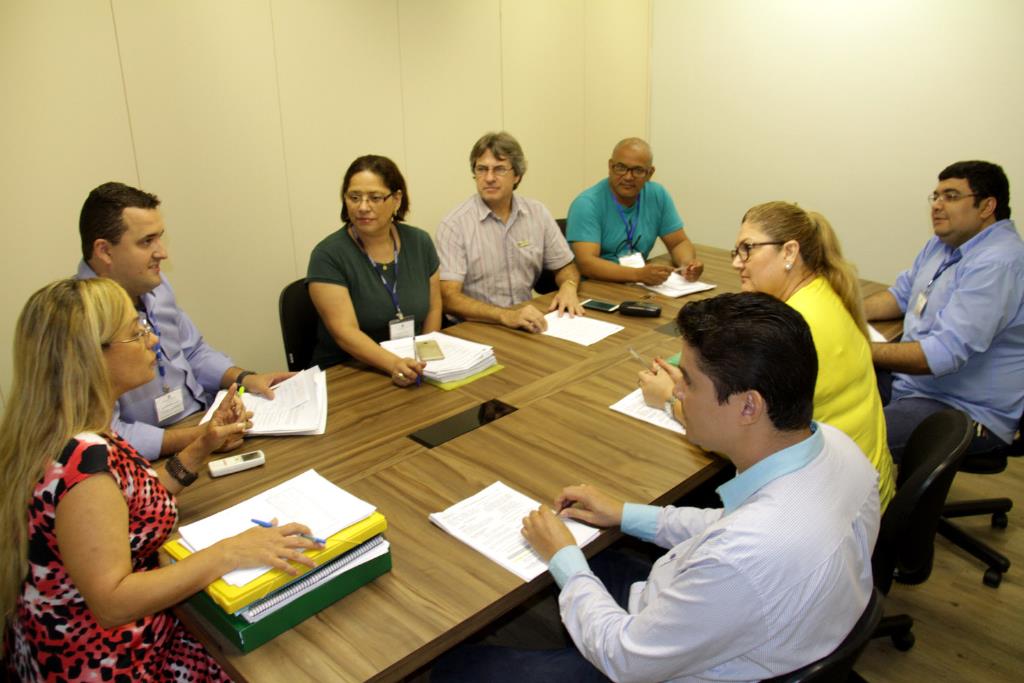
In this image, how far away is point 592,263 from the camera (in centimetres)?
357

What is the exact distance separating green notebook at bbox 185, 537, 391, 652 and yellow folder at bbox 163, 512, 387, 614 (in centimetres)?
2

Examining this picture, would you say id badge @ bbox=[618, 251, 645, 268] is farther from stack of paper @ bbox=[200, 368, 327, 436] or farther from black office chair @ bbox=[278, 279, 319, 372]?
stack of paper @ bbox=[200, 368, 327, 436]

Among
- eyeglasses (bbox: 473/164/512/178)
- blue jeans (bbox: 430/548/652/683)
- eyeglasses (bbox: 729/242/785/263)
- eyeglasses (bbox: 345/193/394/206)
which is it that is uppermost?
eyeglasses (bbox: 473/164/512/178)

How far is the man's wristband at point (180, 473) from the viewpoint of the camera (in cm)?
173

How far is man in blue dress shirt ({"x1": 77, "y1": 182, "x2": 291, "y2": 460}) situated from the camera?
1977 mm

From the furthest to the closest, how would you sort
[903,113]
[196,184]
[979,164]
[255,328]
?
[903,113]
[255,328]
[196,184]
[979,164]

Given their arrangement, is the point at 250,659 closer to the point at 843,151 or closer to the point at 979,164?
the point at 979,164

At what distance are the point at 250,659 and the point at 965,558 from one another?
2782 mm

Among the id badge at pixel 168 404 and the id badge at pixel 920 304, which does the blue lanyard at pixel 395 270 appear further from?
the id badge at pixel 920 304

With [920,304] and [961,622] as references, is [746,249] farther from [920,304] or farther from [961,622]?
[961,622]

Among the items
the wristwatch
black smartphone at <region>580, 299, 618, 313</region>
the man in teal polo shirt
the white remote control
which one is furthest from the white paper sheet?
the man in teal polo shirt

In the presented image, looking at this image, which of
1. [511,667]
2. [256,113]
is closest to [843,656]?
[511,667]

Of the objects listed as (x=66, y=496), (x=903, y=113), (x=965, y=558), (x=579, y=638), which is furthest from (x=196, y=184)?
(x=903, y=113)

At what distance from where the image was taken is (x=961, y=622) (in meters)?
2.46
